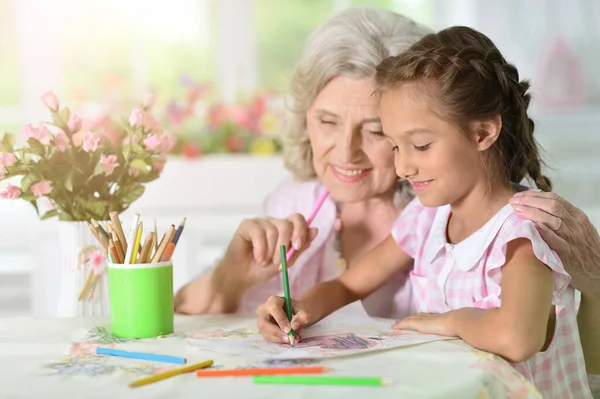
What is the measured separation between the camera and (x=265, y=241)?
160 centimetres

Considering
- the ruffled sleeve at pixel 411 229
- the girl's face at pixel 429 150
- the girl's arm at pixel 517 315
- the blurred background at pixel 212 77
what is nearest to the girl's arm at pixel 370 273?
the ruffled sleeve at pixel 411 229

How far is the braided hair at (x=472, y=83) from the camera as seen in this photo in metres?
1.34

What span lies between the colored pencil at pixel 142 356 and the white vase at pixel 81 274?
1.24 ft

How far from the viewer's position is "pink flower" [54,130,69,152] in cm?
153

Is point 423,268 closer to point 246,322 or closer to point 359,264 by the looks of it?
point 359,264

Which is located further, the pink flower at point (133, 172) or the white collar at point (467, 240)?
the pink flower at point (133, 172)

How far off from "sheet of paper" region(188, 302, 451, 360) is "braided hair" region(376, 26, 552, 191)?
13.8 inches

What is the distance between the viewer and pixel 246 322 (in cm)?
150

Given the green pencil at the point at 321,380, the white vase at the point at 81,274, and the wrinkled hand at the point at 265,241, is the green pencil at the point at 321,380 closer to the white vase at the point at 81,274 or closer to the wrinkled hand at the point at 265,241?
the wrinkled hand at the point at 265,241

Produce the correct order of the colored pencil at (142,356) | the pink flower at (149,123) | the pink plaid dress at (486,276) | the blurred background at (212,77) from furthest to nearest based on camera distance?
the blurred background at (212,77)
the pink flower at (149,123)
the pink plaid dress at (486,276)
the colored pencil at (142,356)

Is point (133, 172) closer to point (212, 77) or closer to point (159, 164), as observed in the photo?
point (159, 164)

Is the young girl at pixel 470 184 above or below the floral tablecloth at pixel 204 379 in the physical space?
above

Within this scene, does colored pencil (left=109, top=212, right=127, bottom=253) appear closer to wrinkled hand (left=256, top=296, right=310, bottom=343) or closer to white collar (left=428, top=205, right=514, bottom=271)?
wrinkled hand (left=256, top=296, right=310, bottom=343)

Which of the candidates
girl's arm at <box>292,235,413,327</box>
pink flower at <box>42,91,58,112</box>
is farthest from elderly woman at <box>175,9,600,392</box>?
pink flower at <box>42,91,58,112</box>
